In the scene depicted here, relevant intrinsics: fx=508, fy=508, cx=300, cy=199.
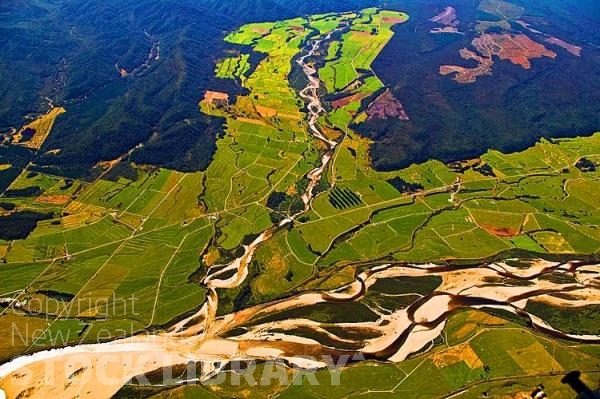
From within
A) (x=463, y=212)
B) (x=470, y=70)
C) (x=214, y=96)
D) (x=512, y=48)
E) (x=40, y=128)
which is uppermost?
(x=512, y=48)

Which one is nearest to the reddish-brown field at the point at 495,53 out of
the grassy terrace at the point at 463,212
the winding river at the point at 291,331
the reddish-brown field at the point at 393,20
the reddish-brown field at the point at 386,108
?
the reddish-brown field at the point at 386,108

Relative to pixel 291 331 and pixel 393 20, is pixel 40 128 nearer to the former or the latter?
pixel 291 331

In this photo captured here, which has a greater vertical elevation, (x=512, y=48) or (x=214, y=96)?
(x=512, y=48)

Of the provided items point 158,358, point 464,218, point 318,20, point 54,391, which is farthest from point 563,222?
point 318,20

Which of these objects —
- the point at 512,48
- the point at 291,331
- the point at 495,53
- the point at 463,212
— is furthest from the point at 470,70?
the point at 291,331

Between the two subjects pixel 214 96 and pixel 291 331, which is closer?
pixel 291 331

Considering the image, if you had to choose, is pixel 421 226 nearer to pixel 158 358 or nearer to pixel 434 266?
pixel 434 266

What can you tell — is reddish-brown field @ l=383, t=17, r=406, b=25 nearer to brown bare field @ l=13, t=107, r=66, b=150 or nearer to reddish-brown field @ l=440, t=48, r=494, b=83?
reddish-brown field @ l=440, t=48, r=494, b=83

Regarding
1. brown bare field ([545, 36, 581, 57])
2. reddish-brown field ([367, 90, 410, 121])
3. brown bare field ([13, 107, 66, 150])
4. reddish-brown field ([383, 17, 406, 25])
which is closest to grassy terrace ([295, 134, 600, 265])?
reddish-brown field ([367, 90, 410, 121])
